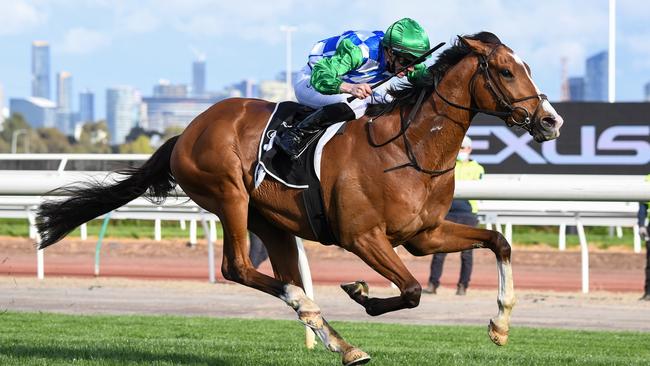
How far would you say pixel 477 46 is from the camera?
19.3 ft

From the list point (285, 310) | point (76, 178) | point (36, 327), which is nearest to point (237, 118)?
point (76, 178)

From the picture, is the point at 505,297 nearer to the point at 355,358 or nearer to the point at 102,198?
the point at 355,358

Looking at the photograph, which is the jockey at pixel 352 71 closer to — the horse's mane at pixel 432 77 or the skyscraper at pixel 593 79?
the horse's mane at pixel 432 77

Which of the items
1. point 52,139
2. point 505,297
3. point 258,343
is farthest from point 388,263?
point 52,139

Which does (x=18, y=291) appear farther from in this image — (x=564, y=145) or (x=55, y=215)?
(x=564, y=145)

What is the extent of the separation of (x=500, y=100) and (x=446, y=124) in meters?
0.31

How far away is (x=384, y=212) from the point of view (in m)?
5.84

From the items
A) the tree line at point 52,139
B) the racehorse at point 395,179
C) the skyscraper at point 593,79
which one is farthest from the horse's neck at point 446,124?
the skyscraper at point 593,79

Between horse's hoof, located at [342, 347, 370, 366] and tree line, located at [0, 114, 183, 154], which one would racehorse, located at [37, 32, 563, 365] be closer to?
horse's hoof, located at [342, 347, 370, 366]

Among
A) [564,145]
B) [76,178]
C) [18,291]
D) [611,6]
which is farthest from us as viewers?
[611,6]

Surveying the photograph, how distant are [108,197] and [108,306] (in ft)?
11.2

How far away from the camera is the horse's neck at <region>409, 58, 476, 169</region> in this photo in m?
5.92

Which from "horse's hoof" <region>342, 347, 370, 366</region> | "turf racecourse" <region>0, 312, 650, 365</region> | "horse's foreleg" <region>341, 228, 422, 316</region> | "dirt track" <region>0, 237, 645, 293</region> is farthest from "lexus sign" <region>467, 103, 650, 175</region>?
"horse's hoof" <region>342, 347, 370, 366</region>

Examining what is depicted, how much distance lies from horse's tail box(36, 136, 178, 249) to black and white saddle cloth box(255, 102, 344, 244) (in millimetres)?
958
